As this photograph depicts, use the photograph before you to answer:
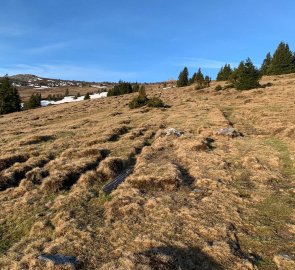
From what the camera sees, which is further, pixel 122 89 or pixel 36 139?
pixel 122 89

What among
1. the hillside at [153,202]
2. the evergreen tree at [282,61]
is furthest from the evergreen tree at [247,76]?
the hillside at [153,202]

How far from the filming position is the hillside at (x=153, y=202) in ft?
39.2

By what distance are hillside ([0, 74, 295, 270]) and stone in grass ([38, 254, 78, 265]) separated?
13cm

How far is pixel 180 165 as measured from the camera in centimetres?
2275

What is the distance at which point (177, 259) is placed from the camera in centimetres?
1143

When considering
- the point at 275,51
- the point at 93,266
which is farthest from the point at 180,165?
the point at 275,51

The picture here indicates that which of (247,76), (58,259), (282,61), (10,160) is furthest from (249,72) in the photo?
(58,259)

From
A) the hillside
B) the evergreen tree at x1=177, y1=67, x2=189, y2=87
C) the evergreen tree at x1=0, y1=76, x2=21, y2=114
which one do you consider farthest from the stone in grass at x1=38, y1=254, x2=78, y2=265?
the evergreen tree at x1=177, y1=67, x2=189, y2=87

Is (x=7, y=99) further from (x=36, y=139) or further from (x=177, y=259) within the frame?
(x=177, y=259)

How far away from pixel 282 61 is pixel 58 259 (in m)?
99.9

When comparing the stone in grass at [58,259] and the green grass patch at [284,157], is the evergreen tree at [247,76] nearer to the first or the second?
the green grass patch at [284,157]

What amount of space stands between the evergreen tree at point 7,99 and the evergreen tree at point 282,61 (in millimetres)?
72965

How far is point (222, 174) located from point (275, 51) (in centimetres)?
9296

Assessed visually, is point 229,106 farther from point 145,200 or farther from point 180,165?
point 145,200
